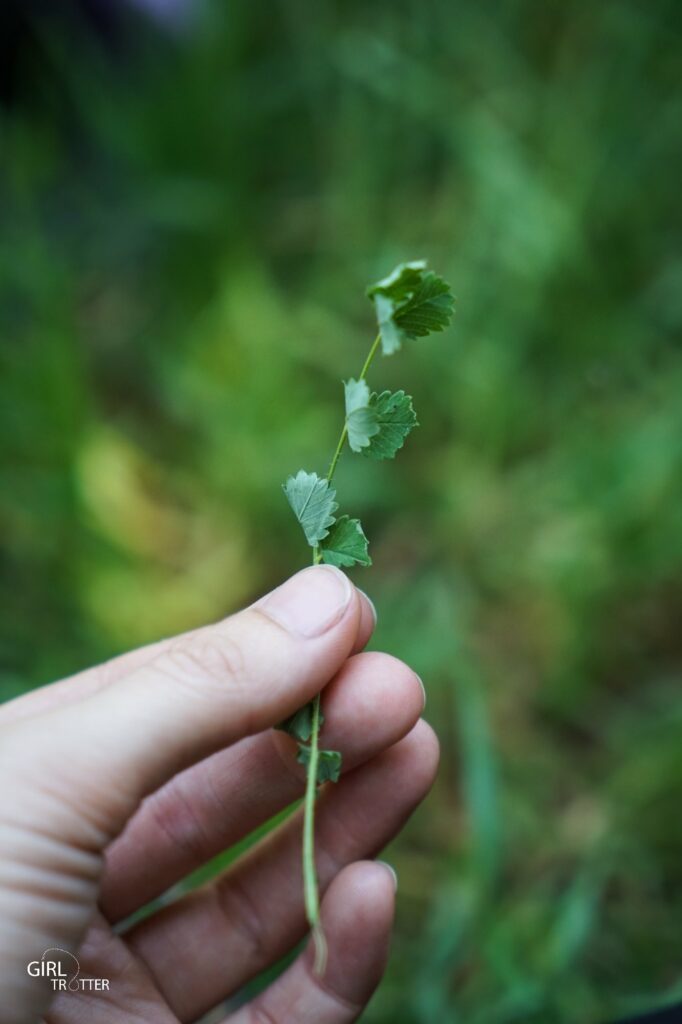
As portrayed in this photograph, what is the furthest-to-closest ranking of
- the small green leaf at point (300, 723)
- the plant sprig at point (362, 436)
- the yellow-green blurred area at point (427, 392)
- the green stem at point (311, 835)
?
the yellow-green blurred area at point (427, 392) < the small green leaf at point (300, 723) < the plant sprig at point (362, 436) < the green stem at point (311, 835)

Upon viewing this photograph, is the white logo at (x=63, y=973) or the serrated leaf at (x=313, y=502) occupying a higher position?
the serrated leaf at (x=313, y=502)

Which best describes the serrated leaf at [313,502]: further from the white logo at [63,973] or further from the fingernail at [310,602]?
the white logo at [63,973]

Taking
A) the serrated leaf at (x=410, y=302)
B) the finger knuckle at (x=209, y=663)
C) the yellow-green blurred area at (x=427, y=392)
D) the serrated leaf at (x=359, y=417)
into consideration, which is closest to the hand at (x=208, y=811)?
the finger knuckle at (x=209, y=663)

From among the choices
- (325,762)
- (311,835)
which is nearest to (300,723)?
(325,762)

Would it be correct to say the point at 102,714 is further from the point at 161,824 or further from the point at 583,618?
the point at 583,618

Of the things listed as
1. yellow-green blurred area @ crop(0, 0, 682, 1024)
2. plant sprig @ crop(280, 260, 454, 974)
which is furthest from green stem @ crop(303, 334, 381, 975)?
yellow-green blurred area @ crop(0, 0, 682, 1024)

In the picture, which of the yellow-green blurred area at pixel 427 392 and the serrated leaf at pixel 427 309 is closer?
the serrated leaf at pixel 427 309
